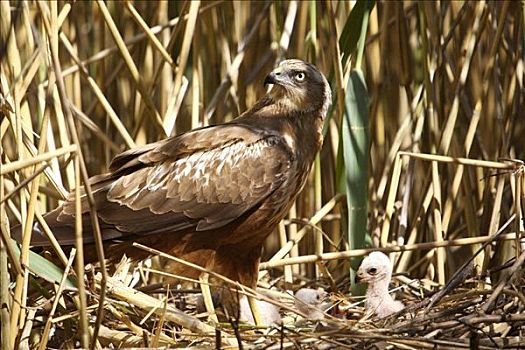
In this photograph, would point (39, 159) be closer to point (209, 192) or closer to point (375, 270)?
point (209, 192)

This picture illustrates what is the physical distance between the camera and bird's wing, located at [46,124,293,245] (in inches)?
168

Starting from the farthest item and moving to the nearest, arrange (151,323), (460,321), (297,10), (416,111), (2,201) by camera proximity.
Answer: (297,10) → (416,111) → (151,323) → (460,321) → (2,201)

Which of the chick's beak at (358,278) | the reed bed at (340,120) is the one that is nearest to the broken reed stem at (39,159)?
the reed bed at (340,120)

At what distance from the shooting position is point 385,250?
174 inches

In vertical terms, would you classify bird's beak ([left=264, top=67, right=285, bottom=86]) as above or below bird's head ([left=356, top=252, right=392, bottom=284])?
above

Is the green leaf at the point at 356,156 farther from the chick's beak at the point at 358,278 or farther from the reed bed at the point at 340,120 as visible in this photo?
the chick's beak at the point at 358,278

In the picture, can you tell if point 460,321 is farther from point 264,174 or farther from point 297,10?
point 297,10

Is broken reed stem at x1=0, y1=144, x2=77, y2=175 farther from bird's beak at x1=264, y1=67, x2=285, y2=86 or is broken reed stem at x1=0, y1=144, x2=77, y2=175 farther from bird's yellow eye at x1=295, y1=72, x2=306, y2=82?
bird's yellow eye at x1=295, y1=72, x2=306, y2=82

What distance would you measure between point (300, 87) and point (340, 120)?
0.94 feet

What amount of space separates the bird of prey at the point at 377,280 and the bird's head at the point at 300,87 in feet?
2.43

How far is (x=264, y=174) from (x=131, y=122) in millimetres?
1293

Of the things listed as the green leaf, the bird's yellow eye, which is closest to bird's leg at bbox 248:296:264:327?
the green leaf

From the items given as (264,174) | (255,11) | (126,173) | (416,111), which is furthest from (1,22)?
(416,111)

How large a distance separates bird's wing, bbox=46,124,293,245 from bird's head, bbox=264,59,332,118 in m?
0.24
